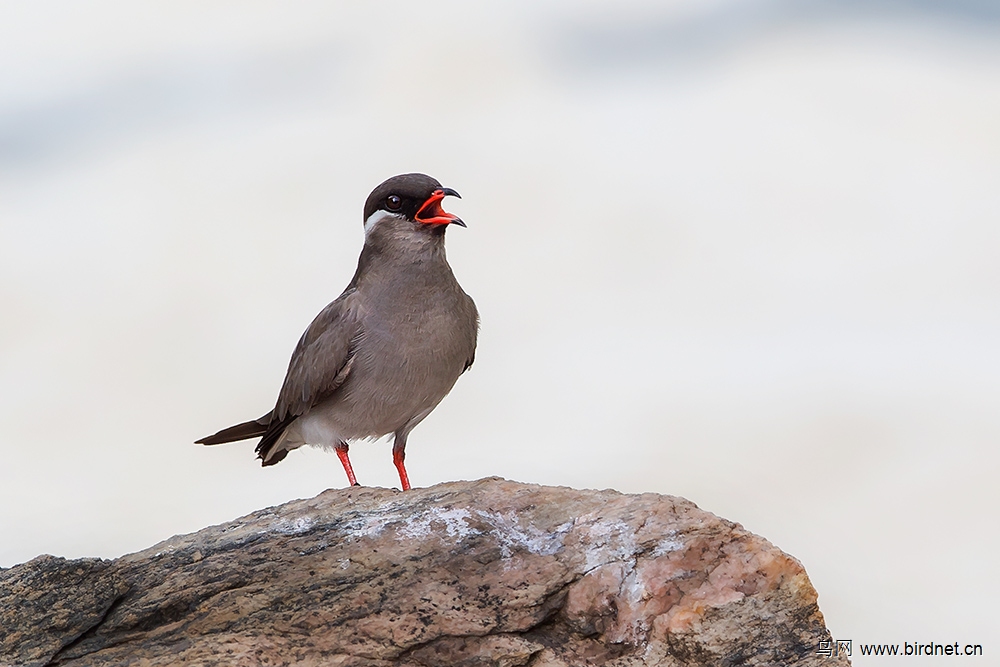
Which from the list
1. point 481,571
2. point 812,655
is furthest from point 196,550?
point 812,655

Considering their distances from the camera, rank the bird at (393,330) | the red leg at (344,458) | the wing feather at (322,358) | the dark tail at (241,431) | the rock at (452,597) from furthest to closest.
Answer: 1. the dark tail at (241,431)
2. the red leg at (344,458)
3. the wing feather at (322,358)
4. the bird at (393,330)
5. the rock at (452,597)

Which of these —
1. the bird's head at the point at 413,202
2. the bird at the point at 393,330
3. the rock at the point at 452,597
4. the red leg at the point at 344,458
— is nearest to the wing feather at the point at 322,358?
the bird at the point at 393,330

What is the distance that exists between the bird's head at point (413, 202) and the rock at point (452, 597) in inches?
91.9

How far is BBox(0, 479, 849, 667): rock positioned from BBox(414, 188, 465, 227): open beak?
225 centimetres

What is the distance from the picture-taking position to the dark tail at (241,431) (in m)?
9.41

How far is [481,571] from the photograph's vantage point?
630 cm

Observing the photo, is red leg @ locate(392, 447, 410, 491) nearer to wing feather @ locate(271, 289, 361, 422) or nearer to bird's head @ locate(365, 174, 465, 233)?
wing feather @ locate(271, 289, 361, 422)

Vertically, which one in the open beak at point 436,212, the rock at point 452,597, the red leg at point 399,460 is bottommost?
the rock at point 452,597

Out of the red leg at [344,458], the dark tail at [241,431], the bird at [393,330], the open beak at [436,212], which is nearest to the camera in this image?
the open beak at [436,212]

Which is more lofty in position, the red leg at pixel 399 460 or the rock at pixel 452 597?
the red leg at pixel 399 460

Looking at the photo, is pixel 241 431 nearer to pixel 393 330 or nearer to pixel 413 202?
pixel 393 330

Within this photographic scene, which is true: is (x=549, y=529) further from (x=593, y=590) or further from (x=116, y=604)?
(x=116, y=604)

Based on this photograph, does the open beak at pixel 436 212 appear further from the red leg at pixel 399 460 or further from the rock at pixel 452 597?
the rock at pixel 452 597

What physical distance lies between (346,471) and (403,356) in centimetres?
114
